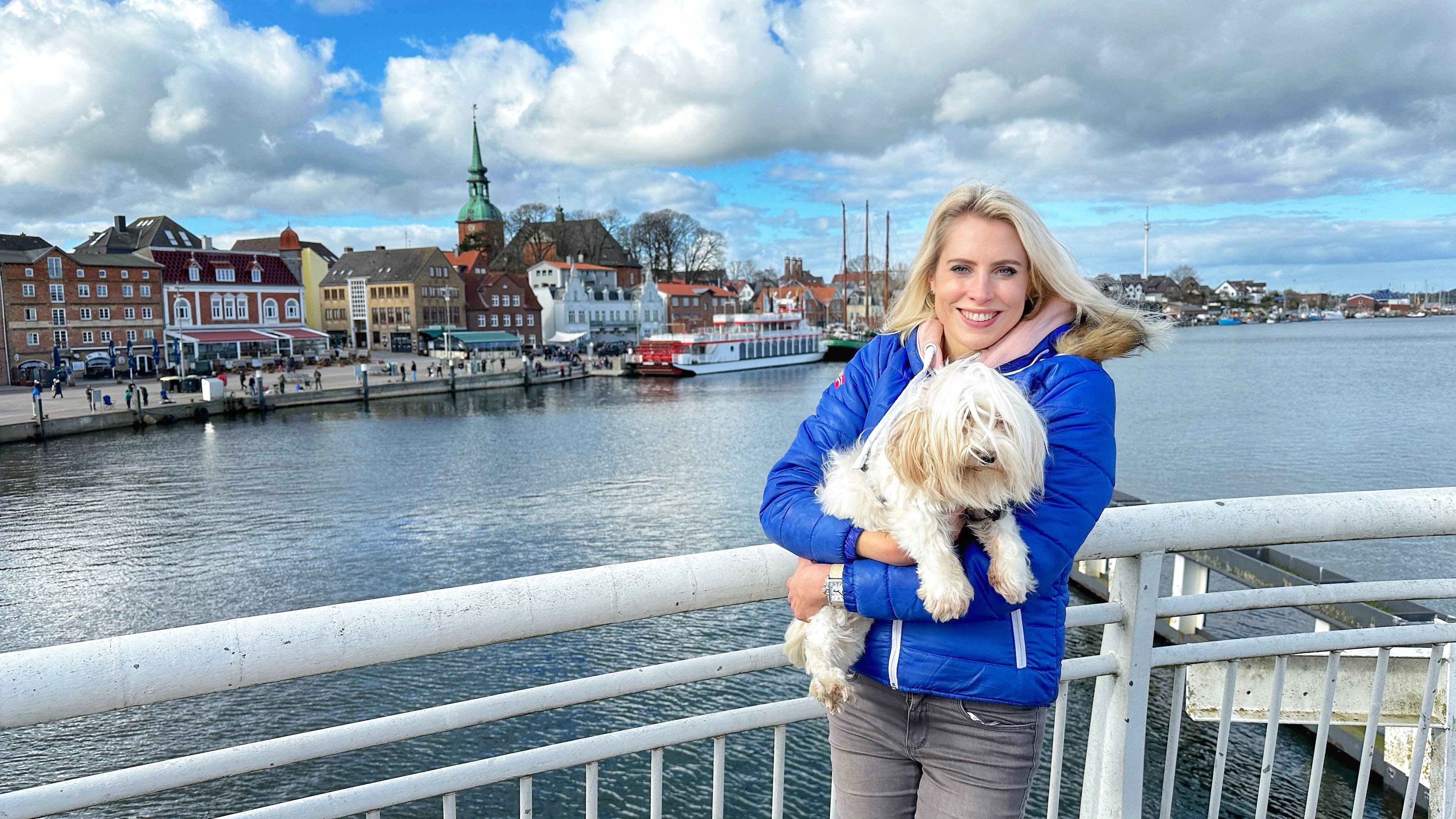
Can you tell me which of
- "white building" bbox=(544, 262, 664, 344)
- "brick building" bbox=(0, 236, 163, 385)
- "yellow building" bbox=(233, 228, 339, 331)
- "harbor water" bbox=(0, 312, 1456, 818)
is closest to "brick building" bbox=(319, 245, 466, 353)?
"yellow building" bbox=(233, 228, 339, 331)

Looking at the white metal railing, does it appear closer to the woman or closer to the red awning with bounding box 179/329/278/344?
the woman

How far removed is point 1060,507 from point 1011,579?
0.16 meters

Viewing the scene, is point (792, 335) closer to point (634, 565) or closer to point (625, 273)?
point (625, 273)

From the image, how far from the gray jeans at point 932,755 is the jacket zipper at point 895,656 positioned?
7 centimetres

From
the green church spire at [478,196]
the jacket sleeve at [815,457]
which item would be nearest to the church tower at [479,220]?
the green church spire at [478,196]

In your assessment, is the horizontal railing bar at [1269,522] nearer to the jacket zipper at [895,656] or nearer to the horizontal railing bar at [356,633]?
the jacket zipper at [895,656]

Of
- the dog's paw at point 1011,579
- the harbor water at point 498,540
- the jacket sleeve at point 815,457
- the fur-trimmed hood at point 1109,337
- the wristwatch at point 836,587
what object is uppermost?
the fur-trimmed hood at point 1109,337

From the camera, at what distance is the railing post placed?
2.09m

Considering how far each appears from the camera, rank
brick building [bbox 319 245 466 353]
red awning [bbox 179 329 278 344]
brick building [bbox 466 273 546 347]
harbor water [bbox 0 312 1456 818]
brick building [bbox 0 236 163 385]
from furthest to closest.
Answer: brick building [bbox 466 273 546 347] → brick building [bbox 319 245 466 353] → red awning [bbox 179 329 278 344] → brick building [bbox 0 236 163 385] → harbor water [bbox 0 312 1456 818]

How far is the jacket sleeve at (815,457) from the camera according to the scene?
168cm

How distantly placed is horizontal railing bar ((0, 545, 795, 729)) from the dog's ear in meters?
0.40

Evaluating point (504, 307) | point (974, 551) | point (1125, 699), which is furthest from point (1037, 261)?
point (504, 307)

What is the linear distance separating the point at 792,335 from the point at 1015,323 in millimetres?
70585

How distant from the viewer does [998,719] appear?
5.19ft
